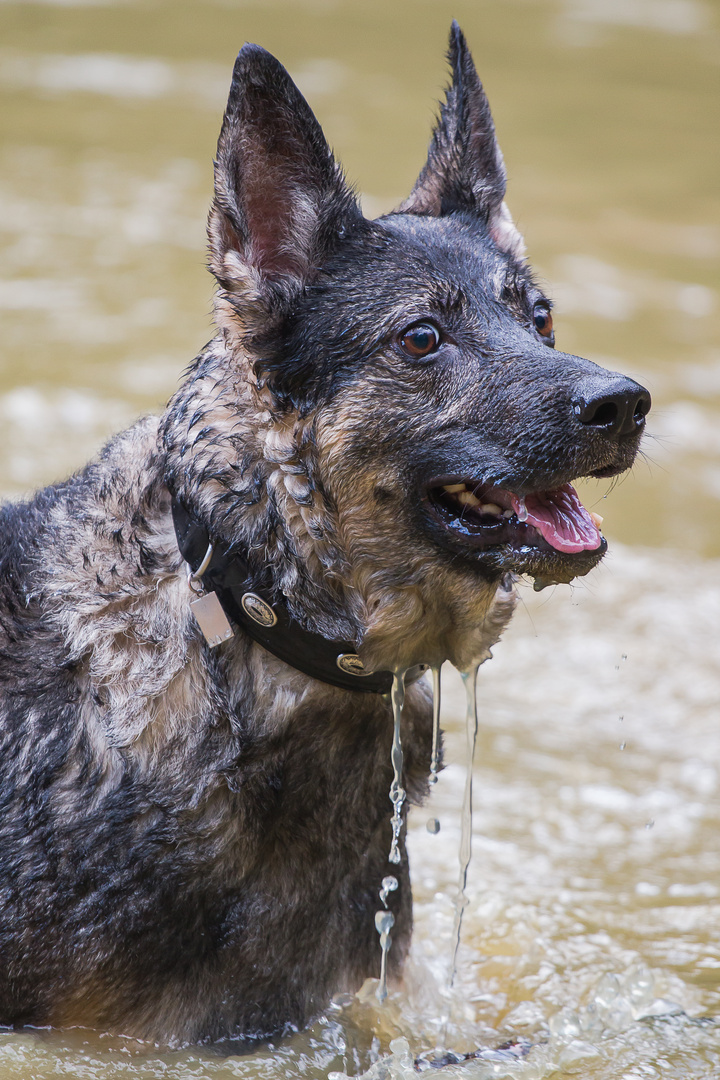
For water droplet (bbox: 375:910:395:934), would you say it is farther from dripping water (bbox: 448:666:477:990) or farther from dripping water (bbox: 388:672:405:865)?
dripping water (bbox: 448:666:477:990)

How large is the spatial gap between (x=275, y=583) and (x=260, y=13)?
14623 mm

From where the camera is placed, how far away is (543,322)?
3.71m

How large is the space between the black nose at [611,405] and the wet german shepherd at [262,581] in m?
0.01

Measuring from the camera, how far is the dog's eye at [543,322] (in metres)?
3.69

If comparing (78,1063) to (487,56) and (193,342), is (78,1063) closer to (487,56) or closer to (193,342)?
(193,342)

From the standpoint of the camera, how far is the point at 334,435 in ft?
10.7

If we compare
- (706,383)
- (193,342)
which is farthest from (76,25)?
(706,383)

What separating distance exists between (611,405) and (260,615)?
1.05 m

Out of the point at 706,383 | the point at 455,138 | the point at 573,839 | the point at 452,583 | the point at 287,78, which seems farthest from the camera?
the point at 706,383

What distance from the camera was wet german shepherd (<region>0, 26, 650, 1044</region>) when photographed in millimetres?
3264

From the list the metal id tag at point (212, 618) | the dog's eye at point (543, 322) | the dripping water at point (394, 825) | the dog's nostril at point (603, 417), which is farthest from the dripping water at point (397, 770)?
the dog's eye at point (543, 322)

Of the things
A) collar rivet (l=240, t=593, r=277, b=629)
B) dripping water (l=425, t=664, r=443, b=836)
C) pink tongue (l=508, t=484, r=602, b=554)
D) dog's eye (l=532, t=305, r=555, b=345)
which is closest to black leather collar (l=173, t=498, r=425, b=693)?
collar rivet (l=240, t=593, r=277, b=629)

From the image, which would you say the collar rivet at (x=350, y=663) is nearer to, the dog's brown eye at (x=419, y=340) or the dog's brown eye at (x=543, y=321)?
the dog's brown eye at (x=419, y=340)

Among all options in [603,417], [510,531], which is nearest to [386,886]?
[510,531]
